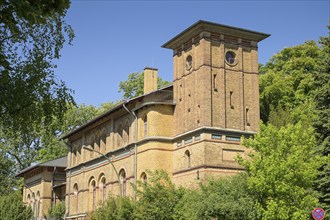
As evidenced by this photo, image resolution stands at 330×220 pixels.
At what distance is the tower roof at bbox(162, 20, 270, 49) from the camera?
3238cm

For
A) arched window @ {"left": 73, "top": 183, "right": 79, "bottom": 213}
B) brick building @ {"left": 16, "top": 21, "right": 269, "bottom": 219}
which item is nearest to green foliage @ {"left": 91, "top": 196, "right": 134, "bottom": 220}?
brick building @ {"left": 16, "top": 21, "right": 269, "bottom": 219}

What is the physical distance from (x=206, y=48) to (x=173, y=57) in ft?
13.8

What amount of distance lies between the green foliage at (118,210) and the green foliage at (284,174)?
842 cm

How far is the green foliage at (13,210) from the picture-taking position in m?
50.4

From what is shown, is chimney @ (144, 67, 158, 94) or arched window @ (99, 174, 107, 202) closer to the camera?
chimney @ (144, 67, 158, 94)

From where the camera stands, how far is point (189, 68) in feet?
111

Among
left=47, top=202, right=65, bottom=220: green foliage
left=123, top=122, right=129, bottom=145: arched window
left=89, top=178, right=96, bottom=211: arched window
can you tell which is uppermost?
left=123, top=122, right=129, bottom=145: arched window

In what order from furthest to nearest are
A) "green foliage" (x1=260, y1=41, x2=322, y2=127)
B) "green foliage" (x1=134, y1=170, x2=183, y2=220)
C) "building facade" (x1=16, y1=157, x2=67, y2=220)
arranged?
"building facade" (x1=16, y1=157, x2=67, y2=220) < "green foliage" (x1=260, y1=41, x2=322, y2=127) < "green foliage" (x1=134, y1=170, x2=183, y2=220)

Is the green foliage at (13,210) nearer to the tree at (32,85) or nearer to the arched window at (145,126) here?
the arched window at (145,126)

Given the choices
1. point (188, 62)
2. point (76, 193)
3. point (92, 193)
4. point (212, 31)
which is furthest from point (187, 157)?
point (76, 193)

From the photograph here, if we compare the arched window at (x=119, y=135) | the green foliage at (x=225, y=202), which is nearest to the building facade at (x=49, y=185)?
the arched window at (x=119, y=135)

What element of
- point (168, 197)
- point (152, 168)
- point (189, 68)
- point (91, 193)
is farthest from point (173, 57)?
point (91, 193)

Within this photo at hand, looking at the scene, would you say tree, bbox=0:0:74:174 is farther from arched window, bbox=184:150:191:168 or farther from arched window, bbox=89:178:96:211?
arched window, bbox=89:178:96:211

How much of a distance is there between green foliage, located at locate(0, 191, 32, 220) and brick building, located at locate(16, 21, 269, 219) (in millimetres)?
16217
